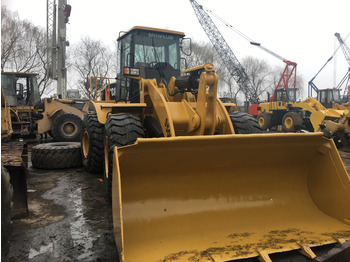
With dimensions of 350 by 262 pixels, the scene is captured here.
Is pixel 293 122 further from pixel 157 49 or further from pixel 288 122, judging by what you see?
pixel 157 49

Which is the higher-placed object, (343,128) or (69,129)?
(343,128)

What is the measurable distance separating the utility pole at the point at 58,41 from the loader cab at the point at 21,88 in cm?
146

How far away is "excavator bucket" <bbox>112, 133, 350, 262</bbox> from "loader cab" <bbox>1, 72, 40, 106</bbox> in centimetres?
1191

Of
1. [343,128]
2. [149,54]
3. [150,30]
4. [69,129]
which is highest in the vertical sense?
[150,30]

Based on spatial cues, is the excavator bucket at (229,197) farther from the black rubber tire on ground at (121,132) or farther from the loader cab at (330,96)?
the loader cab at (330,96)

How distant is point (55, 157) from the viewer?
667 centimetres

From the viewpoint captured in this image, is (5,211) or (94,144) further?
(94,144)

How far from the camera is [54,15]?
1472 centimetres

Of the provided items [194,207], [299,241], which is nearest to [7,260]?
[194,207]

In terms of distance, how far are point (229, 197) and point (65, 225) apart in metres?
2.10

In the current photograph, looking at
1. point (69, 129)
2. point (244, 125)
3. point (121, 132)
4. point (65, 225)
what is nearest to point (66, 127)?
point (69, 129)

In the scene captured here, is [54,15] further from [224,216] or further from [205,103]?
[224,216]

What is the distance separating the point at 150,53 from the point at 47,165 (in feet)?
11.8

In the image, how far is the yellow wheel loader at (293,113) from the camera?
13297 millimetres
